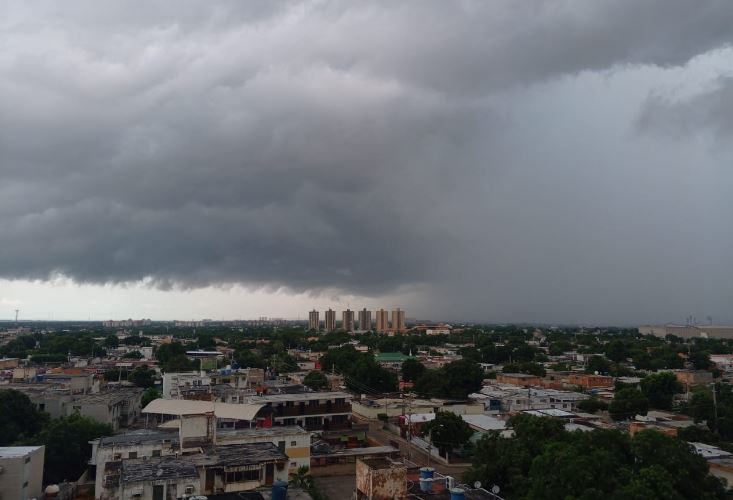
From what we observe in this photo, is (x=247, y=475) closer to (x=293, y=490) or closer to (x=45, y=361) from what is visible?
(x=293, y=490)

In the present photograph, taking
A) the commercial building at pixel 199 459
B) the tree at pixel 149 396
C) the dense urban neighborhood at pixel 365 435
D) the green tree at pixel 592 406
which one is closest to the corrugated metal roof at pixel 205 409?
the dense urban neighborhood at pixel 365 435

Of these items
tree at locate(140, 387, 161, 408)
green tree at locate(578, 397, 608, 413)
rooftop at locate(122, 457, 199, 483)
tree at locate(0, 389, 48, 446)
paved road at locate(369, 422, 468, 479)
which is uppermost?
rooftop at locate(122, 457, 199, 483)

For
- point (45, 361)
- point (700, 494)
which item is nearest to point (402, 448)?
point (700, 494)

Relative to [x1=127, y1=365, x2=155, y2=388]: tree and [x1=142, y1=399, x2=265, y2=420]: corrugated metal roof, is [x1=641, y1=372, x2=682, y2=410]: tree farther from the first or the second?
[x1=127, y1=365, x2=155, y2=388]: tree

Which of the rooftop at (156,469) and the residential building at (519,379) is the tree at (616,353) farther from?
the rooftop at (156,469)

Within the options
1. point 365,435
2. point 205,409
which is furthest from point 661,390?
point 205,409

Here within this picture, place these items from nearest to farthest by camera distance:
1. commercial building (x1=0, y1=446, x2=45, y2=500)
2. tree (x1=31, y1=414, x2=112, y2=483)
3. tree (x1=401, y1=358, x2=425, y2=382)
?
commercial building (x1=0, y1=446, x2=45, y2=500), tree (x1=31, y1=414, x2=112, y2=483), tree (x1=401, y1=358, x2=425, y2=382)

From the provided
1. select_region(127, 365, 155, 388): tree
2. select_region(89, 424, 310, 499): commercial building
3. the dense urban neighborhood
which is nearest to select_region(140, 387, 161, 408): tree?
the dense urban neighborhood
